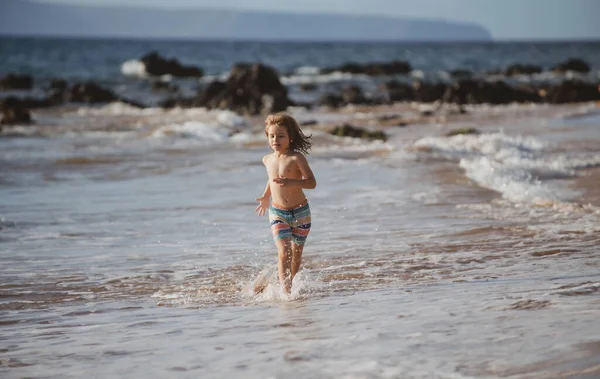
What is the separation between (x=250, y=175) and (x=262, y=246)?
4.72 m

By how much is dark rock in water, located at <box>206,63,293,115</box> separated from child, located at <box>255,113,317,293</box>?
20.4 m

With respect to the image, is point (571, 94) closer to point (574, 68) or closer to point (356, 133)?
point (356, 133)

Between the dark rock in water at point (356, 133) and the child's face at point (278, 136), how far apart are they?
428 inches

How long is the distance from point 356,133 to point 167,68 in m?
37.1

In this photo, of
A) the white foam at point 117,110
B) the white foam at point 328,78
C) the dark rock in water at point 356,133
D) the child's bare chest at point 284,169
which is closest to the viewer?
the child's bare chest at point 284,169

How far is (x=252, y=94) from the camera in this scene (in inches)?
1097

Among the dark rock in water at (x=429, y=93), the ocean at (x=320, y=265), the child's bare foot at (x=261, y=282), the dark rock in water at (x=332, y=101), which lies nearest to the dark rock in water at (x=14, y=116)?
the ocean at (x=320, y=265)

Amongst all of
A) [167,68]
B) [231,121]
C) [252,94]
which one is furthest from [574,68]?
[231,121]

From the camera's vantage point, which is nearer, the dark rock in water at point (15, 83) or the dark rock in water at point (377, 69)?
the dark rock in water at point (15, 83)

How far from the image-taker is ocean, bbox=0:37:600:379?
404 centimetres

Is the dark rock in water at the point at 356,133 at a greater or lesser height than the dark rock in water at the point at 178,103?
greater

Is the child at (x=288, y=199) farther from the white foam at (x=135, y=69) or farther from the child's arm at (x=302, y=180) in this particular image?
the white foam at (x=135, y=69)

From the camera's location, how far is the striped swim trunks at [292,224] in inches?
233

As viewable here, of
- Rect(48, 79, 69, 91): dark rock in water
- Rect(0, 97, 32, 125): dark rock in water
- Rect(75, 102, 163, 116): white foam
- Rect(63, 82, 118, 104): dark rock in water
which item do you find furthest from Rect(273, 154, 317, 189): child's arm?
Rect(48, 79, 69, 91): dark rock in water
